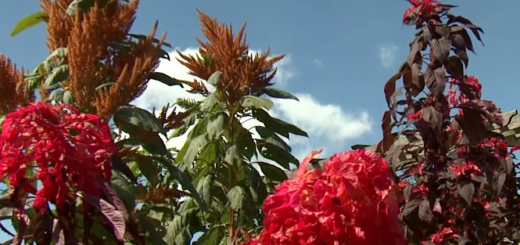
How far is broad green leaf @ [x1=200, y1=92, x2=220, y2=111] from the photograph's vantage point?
357 centimetres

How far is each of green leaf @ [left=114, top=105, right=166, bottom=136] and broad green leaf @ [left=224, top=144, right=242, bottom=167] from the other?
1160mm

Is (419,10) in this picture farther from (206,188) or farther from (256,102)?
(206,188)

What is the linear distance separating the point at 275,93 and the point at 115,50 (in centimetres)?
130

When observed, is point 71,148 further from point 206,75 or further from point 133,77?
point 206,75

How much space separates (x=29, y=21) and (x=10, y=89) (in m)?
0.84

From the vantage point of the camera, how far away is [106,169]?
54.5 inches

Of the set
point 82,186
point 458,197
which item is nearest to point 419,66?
point 458,197

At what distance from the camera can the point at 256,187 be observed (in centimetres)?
339

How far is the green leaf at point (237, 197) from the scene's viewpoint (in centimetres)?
323

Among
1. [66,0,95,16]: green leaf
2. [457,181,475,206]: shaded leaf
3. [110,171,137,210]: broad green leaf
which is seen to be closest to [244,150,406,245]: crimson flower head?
[110,171,137,210]: broad green leaf

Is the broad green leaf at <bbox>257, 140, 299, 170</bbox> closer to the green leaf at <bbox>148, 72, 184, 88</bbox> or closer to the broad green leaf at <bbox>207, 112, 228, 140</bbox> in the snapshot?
the broad green leaf at <bbox>207, 112, 228, 140</bbox>

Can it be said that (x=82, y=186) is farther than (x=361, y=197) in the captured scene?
Yes

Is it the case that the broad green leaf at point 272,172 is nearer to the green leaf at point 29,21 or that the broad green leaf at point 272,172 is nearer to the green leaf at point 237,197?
the green leaf at point 237,197

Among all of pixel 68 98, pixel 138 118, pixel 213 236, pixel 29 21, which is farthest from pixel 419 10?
pixel 213 236
